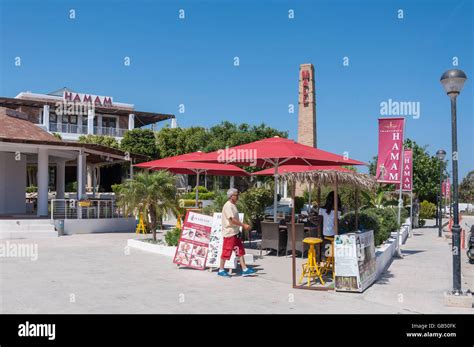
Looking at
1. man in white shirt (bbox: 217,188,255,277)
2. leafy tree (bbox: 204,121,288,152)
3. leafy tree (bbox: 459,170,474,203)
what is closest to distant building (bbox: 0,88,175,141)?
leafy tree (bbox: 204,121,288,152)

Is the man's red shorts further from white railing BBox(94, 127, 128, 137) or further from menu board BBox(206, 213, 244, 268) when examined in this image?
white railing BBox(94, 127, 128, 137)

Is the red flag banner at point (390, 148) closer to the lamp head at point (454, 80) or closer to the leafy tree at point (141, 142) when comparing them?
the lamp head at point (454, 80)

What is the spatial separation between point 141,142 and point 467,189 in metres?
52.7

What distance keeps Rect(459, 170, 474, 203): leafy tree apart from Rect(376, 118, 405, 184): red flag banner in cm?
6449

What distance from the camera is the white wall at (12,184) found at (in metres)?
20.2

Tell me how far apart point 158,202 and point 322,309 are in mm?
7390

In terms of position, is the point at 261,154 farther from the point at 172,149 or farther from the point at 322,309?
the point at 172,149

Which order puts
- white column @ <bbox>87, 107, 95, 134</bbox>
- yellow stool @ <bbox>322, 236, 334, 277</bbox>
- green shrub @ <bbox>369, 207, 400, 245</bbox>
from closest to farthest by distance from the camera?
yellow stool @ <bbox>322, 236, 334, 277</bbox>, green shrub @ <bbox>369, 207, 400, 245</bbox>, white column @ <bbox>87, 107, 95, 134</bbox>

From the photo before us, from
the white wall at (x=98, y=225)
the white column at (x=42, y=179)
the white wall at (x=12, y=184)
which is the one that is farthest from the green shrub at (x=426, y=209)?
the white wall at (x=12, y=184)

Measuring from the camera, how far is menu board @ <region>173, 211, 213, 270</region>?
1012 cm

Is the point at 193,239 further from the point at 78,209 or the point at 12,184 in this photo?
the point at 12,184

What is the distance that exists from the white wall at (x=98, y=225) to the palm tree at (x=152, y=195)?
4.53 m

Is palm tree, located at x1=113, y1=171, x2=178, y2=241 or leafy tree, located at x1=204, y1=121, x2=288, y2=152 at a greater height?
leafy tree, located at x1=204, y1=121, x2=288, y2=152
